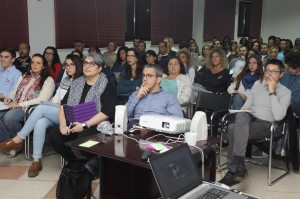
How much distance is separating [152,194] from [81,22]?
15.7ft

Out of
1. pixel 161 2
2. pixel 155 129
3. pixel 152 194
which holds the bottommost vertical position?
pixel 152 194

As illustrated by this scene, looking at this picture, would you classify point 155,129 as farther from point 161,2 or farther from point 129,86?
point 161,2

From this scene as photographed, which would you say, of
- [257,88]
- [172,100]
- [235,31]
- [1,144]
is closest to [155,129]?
[172,100]

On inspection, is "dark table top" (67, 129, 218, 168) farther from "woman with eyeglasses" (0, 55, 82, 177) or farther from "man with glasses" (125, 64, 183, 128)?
"woman with eyeglasses" (0, 55, 82, 177)

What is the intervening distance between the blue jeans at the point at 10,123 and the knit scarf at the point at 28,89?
215 millimetres

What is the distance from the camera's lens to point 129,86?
4855 mm

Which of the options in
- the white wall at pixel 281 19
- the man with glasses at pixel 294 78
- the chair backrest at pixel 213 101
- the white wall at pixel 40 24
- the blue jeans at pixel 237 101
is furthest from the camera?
the white wall at pixel 281 19

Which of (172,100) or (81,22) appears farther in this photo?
(81,22)

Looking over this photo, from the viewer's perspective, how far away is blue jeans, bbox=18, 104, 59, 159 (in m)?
3.56

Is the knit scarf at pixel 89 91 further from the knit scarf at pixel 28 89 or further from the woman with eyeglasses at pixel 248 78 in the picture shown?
the woman with eyeglasses at pixel 248 78

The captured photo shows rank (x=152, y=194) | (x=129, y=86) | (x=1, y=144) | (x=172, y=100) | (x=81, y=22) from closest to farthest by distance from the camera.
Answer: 1. (x=152, y=194)
2. (x=172, y=100)
3. (x=1, y=144)
4. (x=129, y=86)
5. (x=81, y=22)

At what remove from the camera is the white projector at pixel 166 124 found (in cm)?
251

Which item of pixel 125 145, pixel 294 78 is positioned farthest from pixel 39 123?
pixel 294 78

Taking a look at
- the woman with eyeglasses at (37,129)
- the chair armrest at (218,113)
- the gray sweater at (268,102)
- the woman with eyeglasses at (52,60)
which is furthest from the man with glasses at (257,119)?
the woman with eyeglasses at (52,60)
